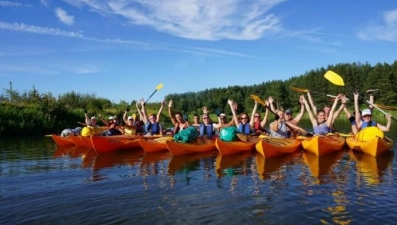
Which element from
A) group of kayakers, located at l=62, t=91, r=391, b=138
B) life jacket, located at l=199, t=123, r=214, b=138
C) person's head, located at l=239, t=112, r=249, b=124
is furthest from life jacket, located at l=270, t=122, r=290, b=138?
life jacket, located at l=199, t=123, r=214, b=138

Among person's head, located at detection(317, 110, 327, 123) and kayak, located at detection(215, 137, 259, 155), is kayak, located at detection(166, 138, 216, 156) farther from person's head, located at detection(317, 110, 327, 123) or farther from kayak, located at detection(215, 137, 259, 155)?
person's head, located at detection(317, 110, 327, 123)

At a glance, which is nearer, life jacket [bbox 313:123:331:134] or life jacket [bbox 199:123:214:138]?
life jacket [bbox 313:123:331:134]

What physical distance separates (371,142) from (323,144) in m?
1.21

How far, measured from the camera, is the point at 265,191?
6.78 metres

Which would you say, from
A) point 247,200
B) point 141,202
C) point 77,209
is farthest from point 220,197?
point 77,209

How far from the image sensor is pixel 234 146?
11.4 metres

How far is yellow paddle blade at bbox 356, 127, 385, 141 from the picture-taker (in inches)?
412

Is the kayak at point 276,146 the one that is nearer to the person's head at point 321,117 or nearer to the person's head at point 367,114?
the person's head at point 321,117

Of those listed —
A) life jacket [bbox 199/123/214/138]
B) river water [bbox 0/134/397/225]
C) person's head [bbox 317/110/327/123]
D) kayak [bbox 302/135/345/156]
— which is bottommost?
river water [bbox 0/134/397/225]

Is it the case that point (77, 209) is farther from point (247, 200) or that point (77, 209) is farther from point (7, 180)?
point (7, 180)

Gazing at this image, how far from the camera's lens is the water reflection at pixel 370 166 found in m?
7.63

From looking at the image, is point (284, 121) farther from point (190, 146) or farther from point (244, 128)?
point (190, 146)

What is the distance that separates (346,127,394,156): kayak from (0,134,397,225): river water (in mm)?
251

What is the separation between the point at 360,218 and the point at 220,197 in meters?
2.15
